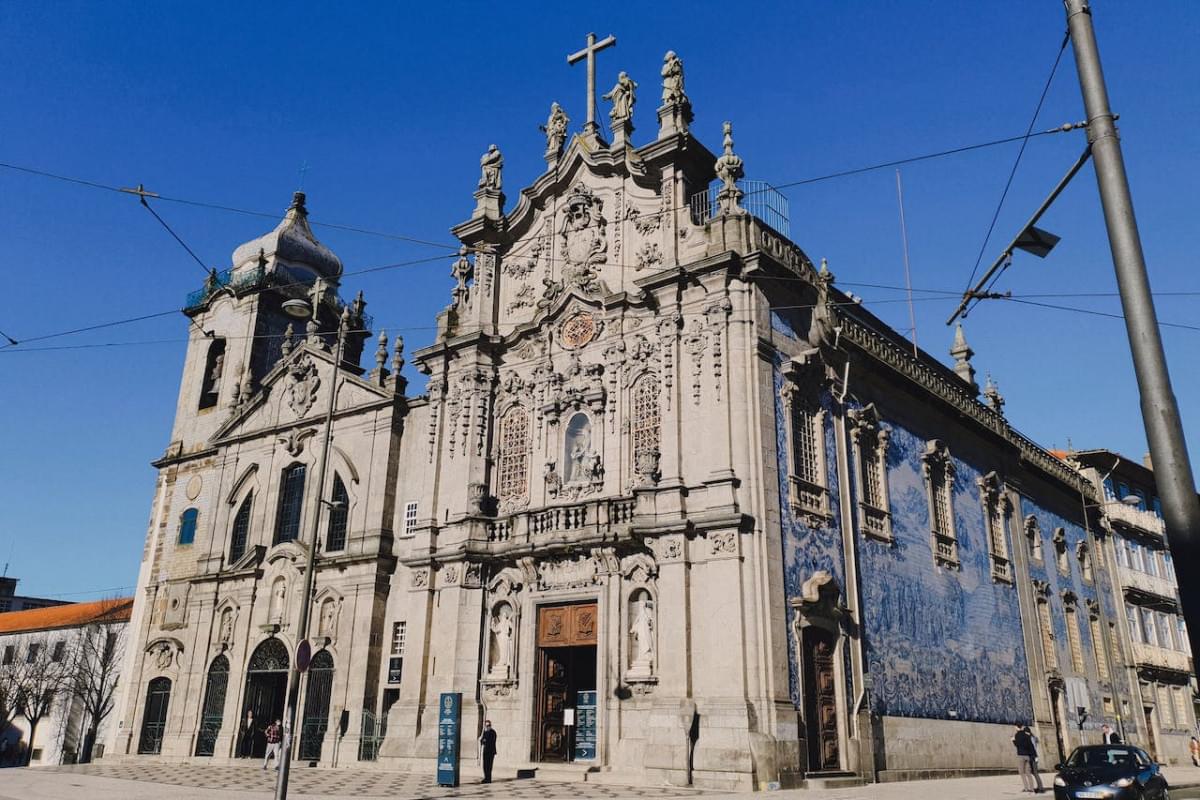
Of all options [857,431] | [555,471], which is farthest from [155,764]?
[857,431]

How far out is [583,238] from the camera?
27844 millimetres

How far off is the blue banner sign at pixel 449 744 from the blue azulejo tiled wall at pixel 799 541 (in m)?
7.56

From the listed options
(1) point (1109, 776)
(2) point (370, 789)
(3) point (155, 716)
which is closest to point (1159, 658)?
(1) point (1109, 776)

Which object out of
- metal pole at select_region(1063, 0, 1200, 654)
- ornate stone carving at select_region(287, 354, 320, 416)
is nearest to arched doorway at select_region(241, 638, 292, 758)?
ornate stone carving at select_region(287, 354, 320, 416)

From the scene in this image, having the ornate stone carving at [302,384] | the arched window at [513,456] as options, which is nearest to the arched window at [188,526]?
the ornate stone carving at [302,384]

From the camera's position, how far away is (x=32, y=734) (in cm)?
5391

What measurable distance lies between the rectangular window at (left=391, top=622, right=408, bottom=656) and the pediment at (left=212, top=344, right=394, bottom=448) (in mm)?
7805

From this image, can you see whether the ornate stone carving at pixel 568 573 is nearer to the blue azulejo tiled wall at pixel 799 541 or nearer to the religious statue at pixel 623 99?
the blue azulejo tiled wall at pixel 799 541

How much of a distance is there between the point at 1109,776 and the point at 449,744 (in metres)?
13.2

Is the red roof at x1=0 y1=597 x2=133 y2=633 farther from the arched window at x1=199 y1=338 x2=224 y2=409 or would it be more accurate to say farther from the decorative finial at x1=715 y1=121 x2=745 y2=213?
the decorative finial at x1=715 y1=121 x2=745 y2=213

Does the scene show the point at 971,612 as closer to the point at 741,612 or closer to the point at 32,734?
the point at 741,612

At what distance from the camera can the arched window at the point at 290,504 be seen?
3322 centimetres

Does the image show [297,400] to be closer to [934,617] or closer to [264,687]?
[264,687]

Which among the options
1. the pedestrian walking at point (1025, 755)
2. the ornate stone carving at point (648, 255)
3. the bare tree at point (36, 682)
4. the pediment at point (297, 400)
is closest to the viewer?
the pedestrian walking at point (1025, 755)
